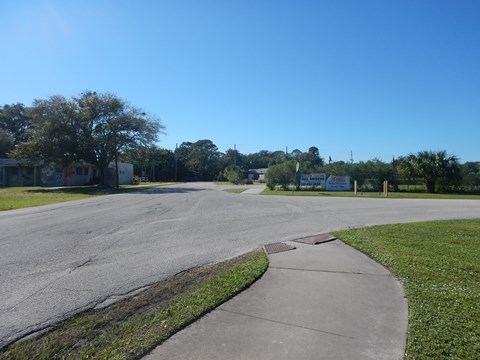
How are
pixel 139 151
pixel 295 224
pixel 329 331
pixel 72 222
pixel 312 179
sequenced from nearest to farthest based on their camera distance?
1. pixel 329 331
2. pixel 295 224
3. pixel 72 222
4. pixel 312 179
5. pixel 139 151

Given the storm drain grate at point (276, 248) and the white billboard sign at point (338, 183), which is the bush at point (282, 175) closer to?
the white billboard sign at point (338, 183)

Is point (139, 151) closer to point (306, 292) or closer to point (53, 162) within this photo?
point (53, 162)

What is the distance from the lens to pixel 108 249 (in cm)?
765

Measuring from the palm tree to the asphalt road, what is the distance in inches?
905

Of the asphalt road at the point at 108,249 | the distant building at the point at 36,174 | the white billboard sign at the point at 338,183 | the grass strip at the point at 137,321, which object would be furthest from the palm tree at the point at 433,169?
the distant building at the point at 36,174

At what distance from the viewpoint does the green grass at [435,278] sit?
10.8 ft

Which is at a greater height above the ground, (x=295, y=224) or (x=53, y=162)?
(x=53, y=162)

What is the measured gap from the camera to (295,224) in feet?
36.8

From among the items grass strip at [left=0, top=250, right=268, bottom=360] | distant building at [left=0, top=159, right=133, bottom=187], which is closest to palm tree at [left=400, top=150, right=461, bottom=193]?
grass strip at [left=0, top=250, right=268, bottom=360]

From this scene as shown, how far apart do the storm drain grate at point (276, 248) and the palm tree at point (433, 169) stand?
3096cm

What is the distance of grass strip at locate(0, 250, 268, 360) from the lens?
10.7ft

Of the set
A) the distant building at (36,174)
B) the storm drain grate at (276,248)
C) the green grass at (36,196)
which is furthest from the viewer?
the distant building at (36,174)

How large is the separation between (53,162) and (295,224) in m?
33.1

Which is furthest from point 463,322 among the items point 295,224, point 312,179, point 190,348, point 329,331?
point 312,179
